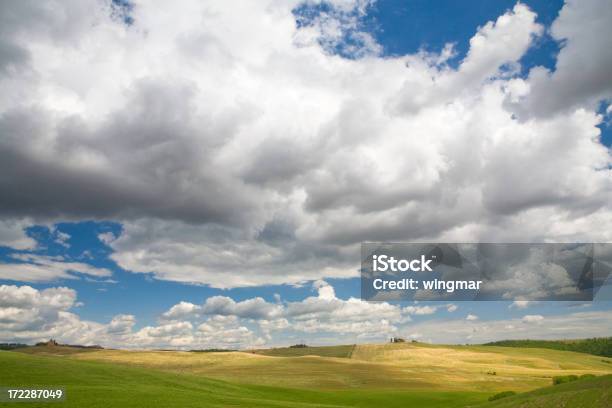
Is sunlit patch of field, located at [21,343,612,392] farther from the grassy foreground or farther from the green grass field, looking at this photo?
the grassy foreground

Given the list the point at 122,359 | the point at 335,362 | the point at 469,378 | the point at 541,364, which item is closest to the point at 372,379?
the point at 469,378

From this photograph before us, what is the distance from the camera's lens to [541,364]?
161125 mm

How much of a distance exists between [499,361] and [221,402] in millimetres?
138529

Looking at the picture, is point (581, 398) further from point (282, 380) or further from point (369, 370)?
point (369, 370)

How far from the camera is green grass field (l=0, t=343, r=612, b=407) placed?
42472 millimetres

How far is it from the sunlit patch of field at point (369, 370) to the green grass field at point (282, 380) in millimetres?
241

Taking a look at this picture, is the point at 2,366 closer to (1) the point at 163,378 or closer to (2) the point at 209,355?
(1) the point at 163,378

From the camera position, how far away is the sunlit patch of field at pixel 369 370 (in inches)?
3565

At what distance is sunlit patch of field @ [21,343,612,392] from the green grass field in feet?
0.79

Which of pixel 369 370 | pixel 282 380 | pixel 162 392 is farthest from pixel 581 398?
pixel 369 370

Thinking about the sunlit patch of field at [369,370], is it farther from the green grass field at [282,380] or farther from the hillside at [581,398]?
the hillside at [581,398]

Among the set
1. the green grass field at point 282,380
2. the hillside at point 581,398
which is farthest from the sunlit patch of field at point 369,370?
the hillside at point 581,398

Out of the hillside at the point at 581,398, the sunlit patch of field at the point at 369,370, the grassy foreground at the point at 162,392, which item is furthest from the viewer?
the sunlit patch of field at the point at 369,370

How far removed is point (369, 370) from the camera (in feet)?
376
